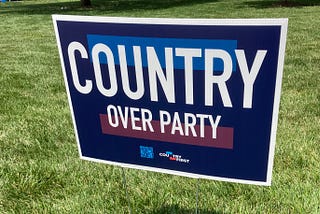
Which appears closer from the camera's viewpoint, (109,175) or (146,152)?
(146,152)

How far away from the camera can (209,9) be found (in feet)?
61.9

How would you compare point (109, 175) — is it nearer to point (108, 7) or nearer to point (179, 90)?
point (179, 90)

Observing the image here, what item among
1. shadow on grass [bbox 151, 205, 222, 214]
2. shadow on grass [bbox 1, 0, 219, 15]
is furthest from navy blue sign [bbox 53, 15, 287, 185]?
shadow on grass [bbox 1, 0, 219, 15]

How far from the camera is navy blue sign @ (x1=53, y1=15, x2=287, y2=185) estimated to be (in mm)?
1601

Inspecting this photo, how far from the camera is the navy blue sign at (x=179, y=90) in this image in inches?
63.0

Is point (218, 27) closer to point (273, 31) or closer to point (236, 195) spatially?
point (273, 31)

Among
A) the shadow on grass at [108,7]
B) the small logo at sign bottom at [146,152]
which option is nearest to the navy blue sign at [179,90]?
the small logo at sign bottom at [146,152]

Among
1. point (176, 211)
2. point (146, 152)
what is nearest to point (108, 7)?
point (176, 211)

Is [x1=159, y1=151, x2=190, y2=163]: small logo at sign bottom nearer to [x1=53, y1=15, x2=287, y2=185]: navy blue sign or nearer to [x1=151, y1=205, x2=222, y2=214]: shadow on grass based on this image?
[x1=53, y1=15, x2=287, y2=185]: navy blue sign

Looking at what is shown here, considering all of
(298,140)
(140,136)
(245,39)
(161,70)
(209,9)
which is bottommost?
(209,9)

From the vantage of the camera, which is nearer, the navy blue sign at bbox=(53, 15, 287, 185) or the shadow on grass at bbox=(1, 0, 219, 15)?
the navy blue sign at bbox=(53, 15, 287, 185)

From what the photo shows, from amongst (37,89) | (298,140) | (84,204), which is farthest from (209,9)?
(84,204)

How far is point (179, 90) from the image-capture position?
178 cm

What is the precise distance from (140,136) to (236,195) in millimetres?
1183
